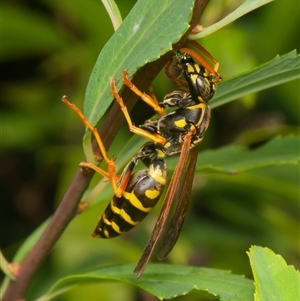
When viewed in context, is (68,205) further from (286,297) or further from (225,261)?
(225,261)

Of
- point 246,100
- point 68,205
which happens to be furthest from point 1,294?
point 246,100

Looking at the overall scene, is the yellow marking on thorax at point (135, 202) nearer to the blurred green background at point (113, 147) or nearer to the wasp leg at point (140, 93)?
the wasp leg at point (140, 93)

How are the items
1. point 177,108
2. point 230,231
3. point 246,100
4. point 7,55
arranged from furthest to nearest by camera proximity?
point 7,55 < point 230,231 < point 246,100 < point 177,108

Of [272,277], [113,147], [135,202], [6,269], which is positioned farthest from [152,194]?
[113,147]

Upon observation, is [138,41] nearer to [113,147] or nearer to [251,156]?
[251,156]

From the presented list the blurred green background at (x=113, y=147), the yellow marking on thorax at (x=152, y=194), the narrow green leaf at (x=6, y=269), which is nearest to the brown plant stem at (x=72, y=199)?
the narrow green leaf at (x=6, y=269)

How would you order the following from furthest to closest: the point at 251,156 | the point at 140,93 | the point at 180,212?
the point at 251,156, the point at 180,212, the point at 140,93

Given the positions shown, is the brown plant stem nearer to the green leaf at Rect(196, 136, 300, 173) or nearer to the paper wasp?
the paper wasp
